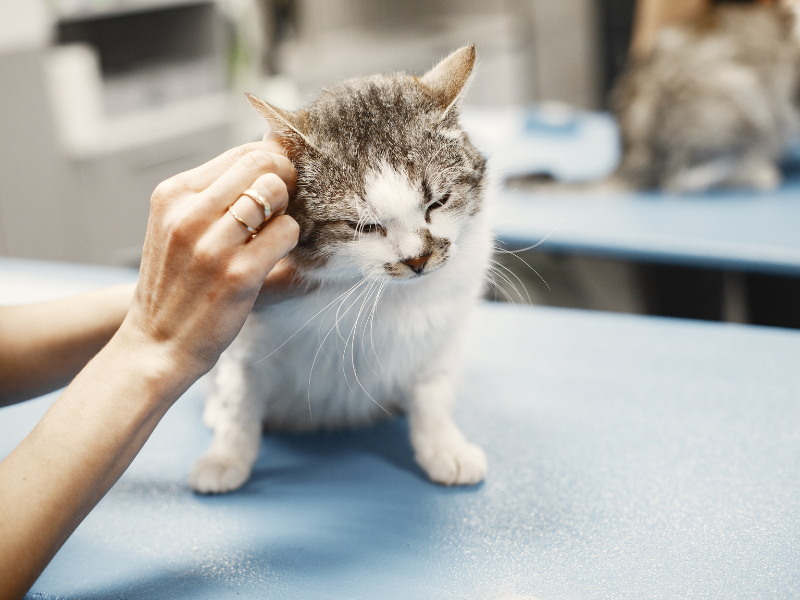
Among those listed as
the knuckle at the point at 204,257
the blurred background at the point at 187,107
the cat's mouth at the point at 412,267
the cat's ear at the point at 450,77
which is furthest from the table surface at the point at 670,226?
the knuckle at the point at 204,257

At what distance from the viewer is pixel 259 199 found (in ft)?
2.08

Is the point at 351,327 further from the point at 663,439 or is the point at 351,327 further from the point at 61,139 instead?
the point at 61,139

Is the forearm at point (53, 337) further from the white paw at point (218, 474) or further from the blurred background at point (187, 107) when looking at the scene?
the blurred background at point (187, 107)

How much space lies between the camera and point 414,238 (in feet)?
2.45

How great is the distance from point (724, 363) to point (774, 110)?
1284mm

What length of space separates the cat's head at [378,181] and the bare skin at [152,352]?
0.10m

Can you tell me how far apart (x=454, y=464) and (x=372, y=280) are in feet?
0.88

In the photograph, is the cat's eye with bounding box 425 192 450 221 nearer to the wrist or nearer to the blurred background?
the wrist

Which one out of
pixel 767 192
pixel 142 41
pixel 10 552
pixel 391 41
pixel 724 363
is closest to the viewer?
pixel 10 552

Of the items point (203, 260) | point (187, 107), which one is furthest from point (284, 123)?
point (187, 107)

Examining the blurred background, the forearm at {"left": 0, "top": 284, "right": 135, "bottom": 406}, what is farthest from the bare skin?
the blurred background

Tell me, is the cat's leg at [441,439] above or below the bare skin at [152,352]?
below

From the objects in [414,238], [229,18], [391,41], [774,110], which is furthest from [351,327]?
[391,41]

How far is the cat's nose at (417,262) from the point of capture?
751 millimetres
